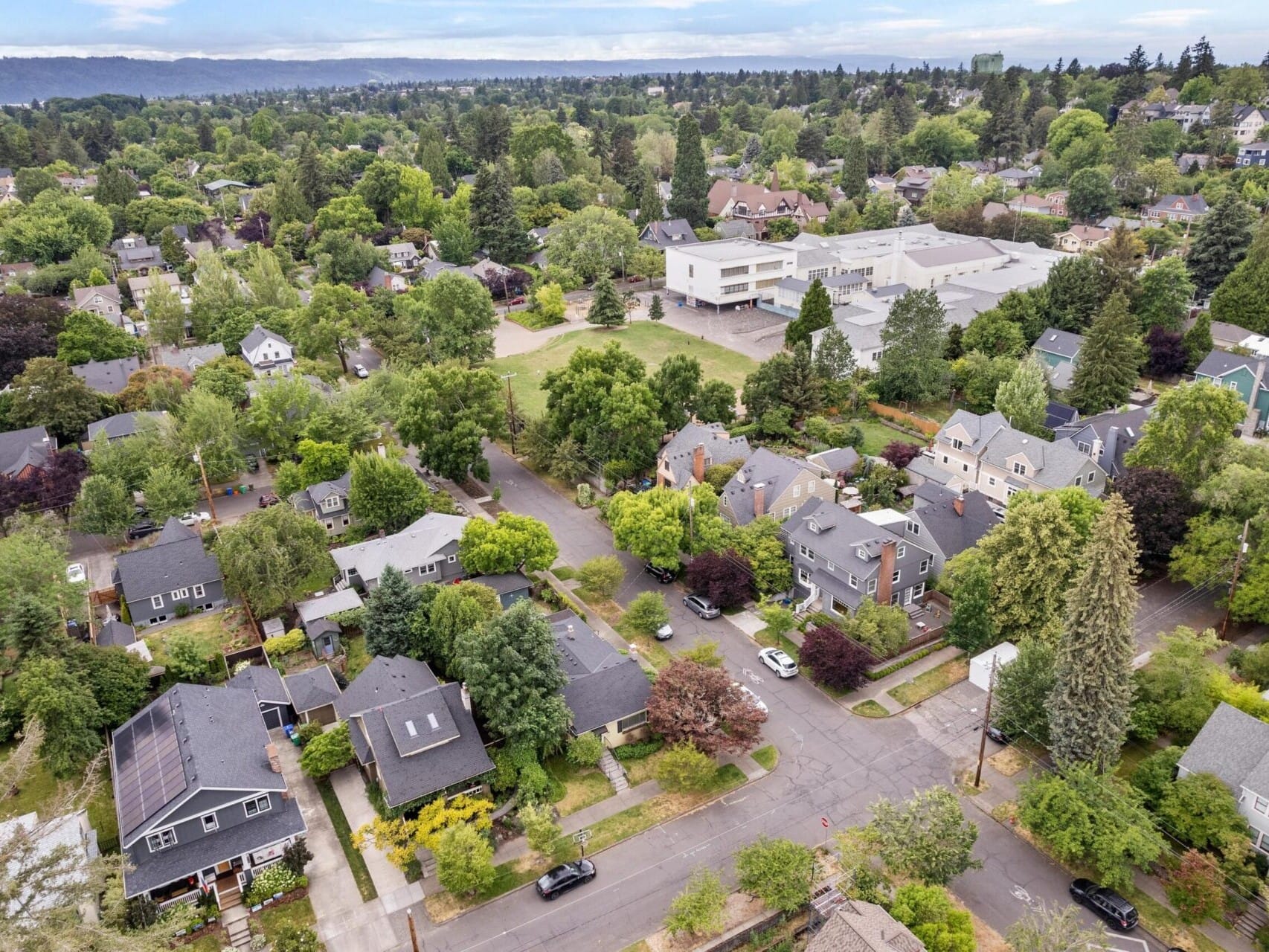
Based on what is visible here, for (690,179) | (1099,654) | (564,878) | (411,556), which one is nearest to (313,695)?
(411,556)

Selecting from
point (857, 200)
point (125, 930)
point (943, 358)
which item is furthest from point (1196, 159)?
point (125, 930)

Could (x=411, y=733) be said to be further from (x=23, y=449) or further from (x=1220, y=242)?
(x=1220, y=242)

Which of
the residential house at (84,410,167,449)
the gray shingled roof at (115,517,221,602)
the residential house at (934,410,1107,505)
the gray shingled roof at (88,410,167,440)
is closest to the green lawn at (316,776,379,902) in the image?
the gray shingled roof at (115,517,221,602)

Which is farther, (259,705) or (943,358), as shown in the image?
(943,358)

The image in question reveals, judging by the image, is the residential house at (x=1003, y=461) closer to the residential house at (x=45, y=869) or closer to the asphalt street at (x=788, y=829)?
the asphalt street at (x=788, y=829)

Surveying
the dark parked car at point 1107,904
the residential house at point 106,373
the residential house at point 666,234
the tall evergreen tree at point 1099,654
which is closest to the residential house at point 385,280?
the residential house at point 106,373

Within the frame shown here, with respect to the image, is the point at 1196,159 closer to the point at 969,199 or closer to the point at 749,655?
the point at 969,199
